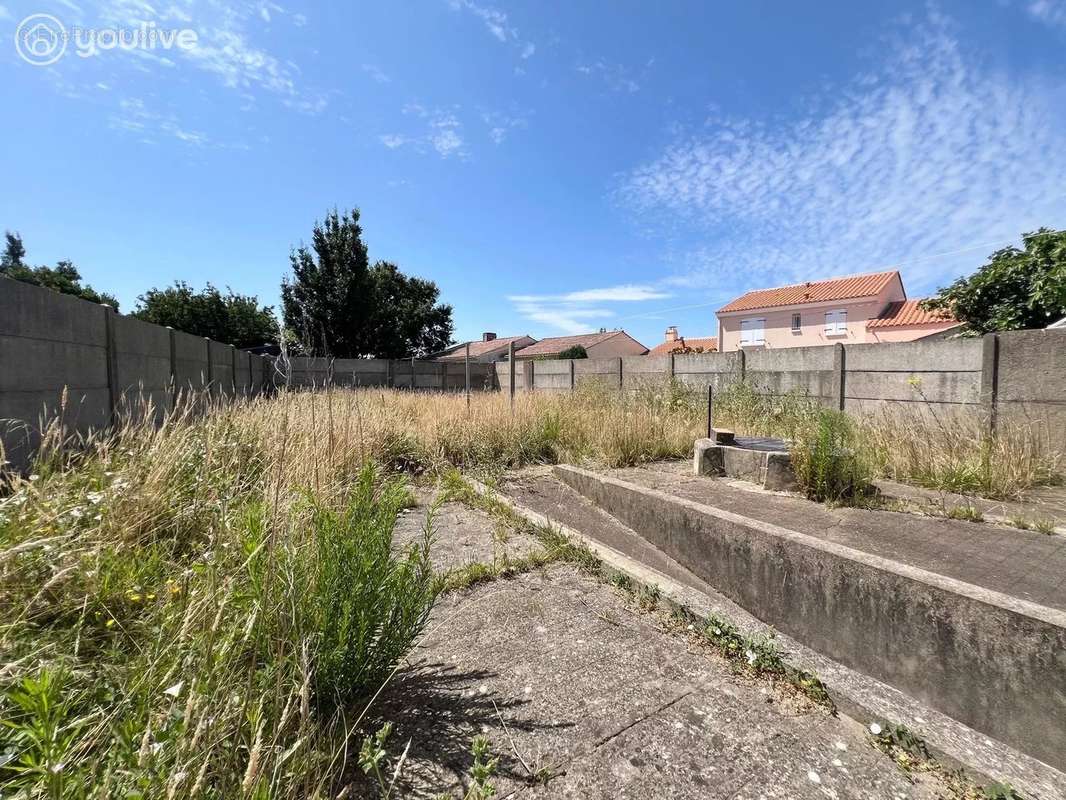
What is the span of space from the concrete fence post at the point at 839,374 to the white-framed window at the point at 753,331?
24.3 metres

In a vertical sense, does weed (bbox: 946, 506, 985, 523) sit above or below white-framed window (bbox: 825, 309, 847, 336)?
below

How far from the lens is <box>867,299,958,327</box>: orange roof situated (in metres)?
20.0

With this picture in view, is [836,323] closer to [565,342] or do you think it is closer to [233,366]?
[565,342]

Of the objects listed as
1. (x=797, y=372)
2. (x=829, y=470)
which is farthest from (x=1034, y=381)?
(x=797, y=372)

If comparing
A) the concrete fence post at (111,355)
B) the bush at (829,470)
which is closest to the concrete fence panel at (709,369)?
the bush at (829,470)

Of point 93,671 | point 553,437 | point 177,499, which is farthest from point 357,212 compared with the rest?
point 93,671

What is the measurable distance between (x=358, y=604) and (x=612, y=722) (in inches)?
38.2

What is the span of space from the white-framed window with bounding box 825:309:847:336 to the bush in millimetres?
26274

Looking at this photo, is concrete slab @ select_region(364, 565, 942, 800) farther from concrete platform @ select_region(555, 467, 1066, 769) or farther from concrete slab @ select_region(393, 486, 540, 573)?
concrete slab @ select_region(393, 486, 540, 573)

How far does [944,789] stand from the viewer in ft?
4.21

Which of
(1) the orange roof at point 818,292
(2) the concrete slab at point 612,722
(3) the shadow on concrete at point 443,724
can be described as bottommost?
(2) the concrete slab at point 612,722

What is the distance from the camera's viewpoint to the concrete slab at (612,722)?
1298mm

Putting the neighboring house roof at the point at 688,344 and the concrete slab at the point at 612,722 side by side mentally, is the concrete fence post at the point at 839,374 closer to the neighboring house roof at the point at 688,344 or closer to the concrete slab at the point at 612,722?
the concrete slab at the point at 612,722

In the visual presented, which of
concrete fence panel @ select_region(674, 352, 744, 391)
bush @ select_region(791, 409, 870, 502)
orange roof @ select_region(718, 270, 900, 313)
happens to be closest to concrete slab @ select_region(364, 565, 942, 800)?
bush @ select_region(791, 409, 870, 502)
